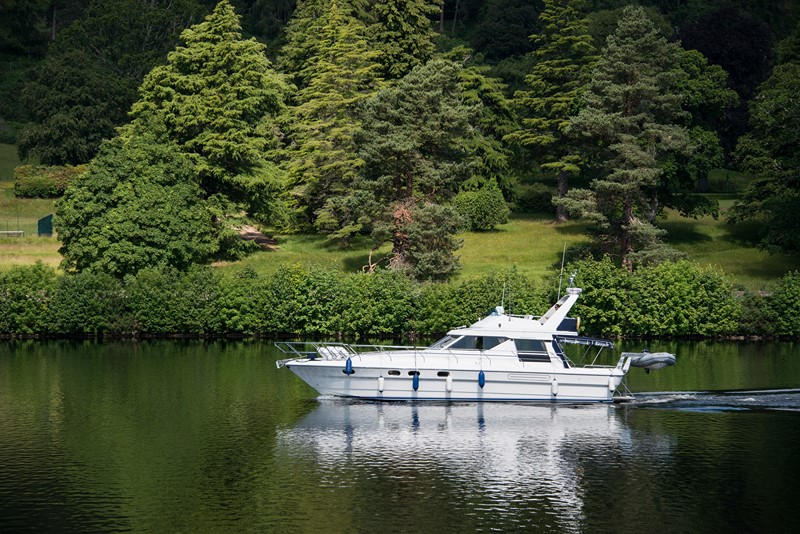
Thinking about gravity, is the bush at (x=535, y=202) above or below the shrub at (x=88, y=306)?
above

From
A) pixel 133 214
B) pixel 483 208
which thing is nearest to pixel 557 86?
pixel 483 208

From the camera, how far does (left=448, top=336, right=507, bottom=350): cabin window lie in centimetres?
5266

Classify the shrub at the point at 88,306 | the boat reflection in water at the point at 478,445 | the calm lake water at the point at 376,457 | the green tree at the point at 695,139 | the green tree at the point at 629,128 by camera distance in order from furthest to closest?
1. the green tree at the point at 695,139
2. the green tree at the point at 629,128
3. the shrub at the point at 88,306
4. the boat reflection in water at the point at 478,445
5. the calm lake water at the point at 376,457

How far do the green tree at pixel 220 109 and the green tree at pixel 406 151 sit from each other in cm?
1035

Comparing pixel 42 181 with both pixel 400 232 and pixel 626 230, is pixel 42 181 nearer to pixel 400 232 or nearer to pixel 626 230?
pixel 400 232

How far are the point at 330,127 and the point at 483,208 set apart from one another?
14.6 m

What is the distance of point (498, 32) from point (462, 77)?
Answer: 39718 mm

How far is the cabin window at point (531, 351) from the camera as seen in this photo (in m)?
52.6

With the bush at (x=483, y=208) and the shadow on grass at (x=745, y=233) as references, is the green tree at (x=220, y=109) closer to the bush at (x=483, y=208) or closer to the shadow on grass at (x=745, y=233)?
the bush at (x=483, y=208)

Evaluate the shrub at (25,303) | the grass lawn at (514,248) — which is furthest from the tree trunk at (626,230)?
the shrub at (25,303)

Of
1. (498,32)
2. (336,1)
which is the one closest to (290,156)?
(336,1)

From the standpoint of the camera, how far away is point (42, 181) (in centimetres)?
10788

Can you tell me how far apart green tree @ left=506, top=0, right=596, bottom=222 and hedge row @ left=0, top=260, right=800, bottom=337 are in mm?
25847

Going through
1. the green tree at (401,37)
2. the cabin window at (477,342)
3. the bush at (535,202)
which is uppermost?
the green tree at (401,37)
